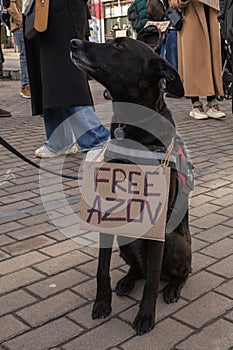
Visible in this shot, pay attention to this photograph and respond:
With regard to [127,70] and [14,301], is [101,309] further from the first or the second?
[127,70]

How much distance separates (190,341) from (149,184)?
0.75m

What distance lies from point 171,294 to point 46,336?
710 mm

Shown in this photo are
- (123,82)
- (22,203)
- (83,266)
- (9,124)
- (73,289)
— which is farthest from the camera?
(9,124)

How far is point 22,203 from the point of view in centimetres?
423

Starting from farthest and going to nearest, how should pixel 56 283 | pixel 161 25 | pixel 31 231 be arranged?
pixel 161 25 < pixel 31 231 < pixel 56 283

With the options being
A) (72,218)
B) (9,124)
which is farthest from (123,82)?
(9,124)

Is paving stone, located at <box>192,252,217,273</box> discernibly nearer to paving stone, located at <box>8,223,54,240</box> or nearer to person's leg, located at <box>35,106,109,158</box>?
paving stone, located at <box>8,223,54,240</box>

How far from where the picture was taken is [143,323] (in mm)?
2441

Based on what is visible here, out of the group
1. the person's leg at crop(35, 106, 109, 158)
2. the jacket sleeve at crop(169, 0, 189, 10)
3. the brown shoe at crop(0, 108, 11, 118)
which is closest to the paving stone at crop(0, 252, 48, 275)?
the person's leg at crop(35, 106, 109, 158)

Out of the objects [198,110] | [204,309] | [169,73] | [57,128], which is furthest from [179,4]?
[204,309]

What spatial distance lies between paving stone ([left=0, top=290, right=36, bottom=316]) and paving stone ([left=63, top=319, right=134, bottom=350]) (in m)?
0.45

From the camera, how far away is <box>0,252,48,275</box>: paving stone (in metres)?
3.09

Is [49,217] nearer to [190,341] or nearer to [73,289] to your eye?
[73,289]

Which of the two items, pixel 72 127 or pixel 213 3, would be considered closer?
pixel 72 127
